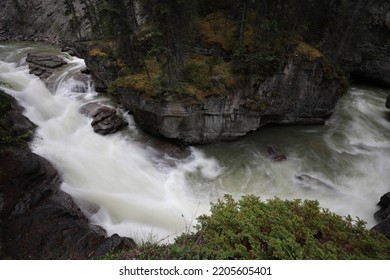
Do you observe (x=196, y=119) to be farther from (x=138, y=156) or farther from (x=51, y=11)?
(x=51, y=11)

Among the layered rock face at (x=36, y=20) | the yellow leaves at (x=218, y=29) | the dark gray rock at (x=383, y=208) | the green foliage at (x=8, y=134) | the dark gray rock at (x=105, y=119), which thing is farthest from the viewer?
the layered rock face at (x=36, y=20)

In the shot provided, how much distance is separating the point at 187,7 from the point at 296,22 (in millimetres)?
7312

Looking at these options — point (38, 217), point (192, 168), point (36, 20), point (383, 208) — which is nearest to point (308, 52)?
point (383, 208)

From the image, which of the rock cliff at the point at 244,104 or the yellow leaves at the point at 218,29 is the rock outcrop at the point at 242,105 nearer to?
the rock cliff at the point at 244,104

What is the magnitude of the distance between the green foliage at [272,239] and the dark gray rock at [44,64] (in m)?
23.8

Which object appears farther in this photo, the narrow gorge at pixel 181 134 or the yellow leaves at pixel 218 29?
the yellow leaves at pixel 218 29

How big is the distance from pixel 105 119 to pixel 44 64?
12839mm

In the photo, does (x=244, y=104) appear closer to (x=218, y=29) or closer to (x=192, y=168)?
(x=192, y=168)

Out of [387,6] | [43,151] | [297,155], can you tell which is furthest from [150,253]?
[387,6]

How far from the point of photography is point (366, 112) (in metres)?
22.2

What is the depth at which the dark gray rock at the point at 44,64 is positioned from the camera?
24.4 metres

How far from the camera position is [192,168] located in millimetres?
16078

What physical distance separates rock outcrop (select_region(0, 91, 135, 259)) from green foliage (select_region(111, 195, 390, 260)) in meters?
3.91

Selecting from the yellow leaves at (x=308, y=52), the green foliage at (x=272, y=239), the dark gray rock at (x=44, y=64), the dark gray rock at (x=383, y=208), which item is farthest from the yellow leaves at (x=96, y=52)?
the dark gray rock at (x=383, y=208)
